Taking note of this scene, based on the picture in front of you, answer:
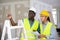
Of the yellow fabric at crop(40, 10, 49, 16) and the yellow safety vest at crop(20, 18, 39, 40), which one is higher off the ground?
the yellow fabric at crop(40, 10, 49, 16)

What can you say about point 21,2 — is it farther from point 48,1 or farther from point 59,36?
point 59,36

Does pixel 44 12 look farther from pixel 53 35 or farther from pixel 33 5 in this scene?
pixel 53 35

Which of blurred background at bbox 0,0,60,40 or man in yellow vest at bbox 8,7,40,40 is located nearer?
man in yellow vest at bbox 8,7,40,40

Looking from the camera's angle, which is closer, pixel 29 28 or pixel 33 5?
pixel 29 28

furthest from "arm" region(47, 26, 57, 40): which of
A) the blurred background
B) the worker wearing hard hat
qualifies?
the blurred background

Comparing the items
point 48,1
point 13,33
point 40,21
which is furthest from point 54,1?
point 13,33

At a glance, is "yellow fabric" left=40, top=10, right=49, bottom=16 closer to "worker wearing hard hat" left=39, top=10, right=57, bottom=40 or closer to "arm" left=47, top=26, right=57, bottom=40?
"worker wearing hard hat" left=39, top=10, right=57, bottom=40

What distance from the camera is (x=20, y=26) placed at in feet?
11.0

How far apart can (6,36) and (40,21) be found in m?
0.69

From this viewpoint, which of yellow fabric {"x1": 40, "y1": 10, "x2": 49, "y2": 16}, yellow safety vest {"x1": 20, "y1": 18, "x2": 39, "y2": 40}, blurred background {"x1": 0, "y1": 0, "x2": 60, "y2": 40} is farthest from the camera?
blurred background {"x1": 0, "y1": 0, "x2": 60, "y2": 40}

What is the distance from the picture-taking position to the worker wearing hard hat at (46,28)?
335 centimetres

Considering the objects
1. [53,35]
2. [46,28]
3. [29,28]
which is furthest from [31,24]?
[53,35]

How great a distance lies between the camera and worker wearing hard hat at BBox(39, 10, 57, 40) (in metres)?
3.35

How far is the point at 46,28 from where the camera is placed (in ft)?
11.1
